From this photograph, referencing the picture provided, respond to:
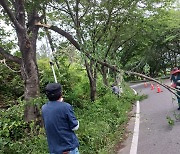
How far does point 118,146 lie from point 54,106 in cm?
460

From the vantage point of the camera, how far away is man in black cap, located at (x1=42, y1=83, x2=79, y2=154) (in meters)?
4.11

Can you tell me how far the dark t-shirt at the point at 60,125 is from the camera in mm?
4109

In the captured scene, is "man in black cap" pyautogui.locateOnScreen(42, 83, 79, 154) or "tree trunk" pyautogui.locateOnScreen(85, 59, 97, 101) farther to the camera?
"tree trunk" pyautogui.locateOnScreen(85, 59, 97, 101)

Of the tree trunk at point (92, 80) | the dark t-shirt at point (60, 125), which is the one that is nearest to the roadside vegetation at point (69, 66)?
the tree trunk at point (92, 80)

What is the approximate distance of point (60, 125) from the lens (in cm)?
414

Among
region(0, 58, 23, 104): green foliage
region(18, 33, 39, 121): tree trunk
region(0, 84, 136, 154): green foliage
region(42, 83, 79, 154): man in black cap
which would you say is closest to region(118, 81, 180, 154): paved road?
region(0, 84, 136, 154): green foliage

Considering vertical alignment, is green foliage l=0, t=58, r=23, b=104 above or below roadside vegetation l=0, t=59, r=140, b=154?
above

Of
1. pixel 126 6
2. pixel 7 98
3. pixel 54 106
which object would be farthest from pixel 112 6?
pixel 54 106

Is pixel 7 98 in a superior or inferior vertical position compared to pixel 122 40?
inferior

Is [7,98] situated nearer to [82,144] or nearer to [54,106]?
[82,144]

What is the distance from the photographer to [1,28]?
11.1m

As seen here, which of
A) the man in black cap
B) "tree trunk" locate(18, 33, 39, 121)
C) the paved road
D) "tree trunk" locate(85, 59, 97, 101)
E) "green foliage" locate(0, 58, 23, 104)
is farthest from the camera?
→ "tree trunk" locate(85, 59, 97, 101)

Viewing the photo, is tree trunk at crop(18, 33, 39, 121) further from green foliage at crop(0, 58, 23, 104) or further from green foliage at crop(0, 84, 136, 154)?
green foliage at crop(0, 58, 23, 104)

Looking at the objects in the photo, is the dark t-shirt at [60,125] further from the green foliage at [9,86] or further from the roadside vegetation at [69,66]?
the green foliage at [9,86]
